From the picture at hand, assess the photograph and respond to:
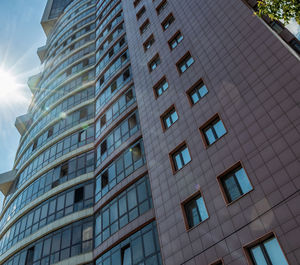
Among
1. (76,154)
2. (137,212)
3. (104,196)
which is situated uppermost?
(76,154)

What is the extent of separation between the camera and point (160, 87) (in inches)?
848

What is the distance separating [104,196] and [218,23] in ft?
44.4

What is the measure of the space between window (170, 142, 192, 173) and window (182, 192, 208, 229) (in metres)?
2.06

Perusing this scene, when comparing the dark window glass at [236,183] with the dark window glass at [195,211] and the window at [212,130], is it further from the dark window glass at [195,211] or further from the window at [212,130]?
the window at [212,130]

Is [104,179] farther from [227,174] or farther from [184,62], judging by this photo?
[227,174]

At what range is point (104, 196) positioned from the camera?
2134 centimetres

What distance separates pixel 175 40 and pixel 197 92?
6.57 meters

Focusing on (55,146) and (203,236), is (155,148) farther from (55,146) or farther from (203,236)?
(55,146)

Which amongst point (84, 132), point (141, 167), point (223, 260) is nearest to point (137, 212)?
point (141, 167)

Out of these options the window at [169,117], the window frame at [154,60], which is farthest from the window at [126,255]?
the window frame at [154,60]

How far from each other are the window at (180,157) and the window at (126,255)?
5.34 m

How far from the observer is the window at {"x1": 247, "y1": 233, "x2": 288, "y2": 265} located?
10.6 metres

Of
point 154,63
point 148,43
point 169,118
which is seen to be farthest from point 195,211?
point 148,43

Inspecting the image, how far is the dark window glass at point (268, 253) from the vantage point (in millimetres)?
10547
